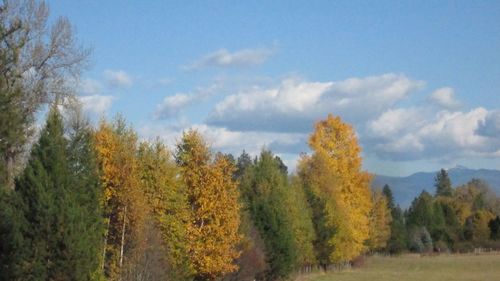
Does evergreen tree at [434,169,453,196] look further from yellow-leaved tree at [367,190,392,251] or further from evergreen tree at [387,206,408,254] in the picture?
yellow-leaved tree at [367,190,392,251]

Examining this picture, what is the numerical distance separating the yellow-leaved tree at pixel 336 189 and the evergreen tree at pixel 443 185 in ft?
280

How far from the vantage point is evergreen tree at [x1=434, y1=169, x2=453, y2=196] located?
14850 cm

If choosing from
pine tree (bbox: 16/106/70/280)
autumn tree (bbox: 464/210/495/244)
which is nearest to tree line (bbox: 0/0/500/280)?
pine tree (bbox: 16/106/70/280)

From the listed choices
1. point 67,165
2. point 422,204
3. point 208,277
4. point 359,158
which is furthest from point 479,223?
point 67,165

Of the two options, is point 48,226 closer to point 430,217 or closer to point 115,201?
point 115,201

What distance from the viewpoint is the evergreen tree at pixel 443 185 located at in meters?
148

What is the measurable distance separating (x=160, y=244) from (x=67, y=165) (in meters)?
5.97

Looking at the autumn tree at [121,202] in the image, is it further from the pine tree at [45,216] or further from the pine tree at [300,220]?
the pine tree at [300,220]

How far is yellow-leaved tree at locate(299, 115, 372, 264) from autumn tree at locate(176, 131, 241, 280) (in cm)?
2399

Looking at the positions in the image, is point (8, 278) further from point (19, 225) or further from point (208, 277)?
point (208, 277)

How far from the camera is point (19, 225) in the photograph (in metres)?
23.1

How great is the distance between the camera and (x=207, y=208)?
33.8 metres

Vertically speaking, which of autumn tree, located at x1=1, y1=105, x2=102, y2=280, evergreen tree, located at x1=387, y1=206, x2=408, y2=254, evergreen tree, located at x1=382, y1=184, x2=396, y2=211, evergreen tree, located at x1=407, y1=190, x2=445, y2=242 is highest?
evergreen tree, located at x1=382, y1=184, x2=396, y2=211

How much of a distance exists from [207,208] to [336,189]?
27.5 meters
